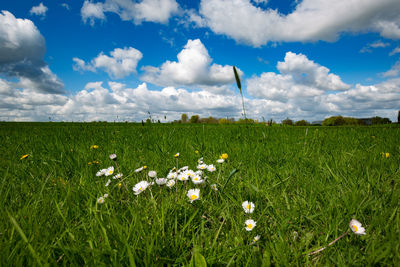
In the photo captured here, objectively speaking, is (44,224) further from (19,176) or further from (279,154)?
(279,154)

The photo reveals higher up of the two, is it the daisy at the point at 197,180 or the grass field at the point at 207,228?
the daisy at the point at 197,180

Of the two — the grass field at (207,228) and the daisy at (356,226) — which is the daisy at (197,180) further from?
the daisy at (356,226)

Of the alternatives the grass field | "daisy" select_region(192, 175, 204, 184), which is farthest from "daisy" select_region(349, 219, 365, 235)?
"daisy" select_region(192, 175, 204, 184)

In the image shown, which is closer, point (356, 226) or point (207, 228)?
point (356, 226)

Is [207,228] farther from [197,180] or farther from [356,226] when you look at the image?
[356,226]

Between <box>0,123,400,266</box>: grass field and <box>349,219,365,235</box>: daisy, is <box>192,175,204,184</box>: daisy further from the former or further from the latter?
<box>349,219,365,235</box>: daisy

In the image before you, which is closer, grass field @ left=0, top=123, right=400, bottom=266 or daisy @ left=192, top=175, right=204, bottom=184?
grass field @ left=0, top=123, right=400, bottom=266

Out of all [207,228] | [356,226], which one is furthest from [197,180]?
[356,226]

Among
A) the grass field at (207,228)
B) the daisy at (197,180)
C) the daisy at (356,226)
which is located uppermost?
the daisy at (197,180)

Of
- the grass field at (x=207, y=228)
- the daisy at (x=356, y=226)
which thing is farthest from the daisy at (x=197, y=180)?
the daisy at (x=356, y=226)

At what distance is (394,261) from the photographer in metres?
0.89

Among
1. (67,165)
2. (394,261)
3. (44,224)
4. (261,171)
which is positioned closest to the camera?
(394,261)

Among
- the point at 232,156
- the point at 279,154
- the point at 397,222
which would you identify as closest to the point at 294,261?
the point at 397,222

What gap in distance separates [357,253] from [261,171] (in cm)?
122
